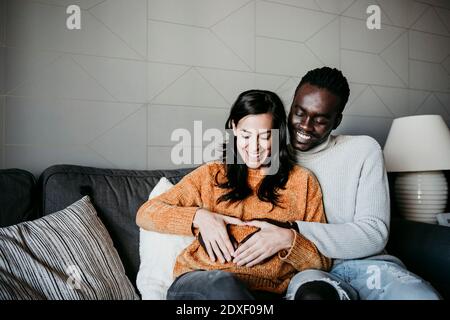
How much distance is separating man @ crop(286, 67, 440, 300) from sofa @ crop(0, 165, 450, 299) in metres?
0.18

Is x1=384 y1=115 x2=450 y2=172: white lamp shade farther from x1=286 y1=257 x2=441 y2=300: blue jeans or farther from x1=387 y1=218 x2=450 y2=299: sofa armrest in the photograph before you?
x1=286 y1=257 x2=441 y2=300: blue jeans

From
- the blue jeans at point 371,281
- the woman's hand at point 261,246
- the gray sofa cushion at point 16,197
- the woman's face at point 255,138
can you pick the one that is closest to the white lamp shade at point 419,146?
the blue jeans at point 371,281

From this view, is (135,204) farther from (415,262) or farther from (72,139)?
(415,262)

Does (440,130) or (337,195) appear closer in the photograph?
(337,195)

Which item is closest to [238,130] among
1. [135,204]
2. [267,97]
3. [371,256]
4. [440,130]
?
[267,97]

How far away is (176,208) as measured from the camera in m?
1.12

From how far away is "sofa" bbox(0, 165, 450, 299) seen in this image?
4.06ft

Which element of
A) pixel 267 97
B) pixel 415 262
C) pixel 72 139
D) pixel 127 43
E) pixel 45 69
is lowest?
pixel 415 262

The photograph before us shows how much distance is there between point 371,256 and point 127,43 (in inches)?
53.0

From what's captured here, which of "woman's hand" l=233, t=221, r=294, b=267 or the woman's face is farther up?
the woman's face

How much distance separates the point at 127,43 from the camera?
164 cm

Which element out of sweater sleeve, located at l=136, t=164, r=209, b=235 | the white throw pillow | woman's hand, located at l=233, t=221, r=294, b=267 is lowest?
the white throw pillow

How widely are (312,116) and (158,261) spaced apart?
75 cm

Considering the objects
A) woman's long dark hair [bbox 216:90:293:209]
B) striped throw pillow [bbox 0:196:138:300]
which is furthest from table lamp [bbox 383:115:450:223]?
striped throw pillow [bbox 0:196:138:300]
